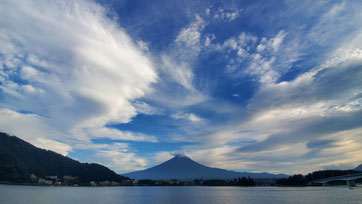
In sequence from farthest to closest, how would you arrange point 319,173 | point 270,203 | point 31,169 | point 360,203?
point 31,169
point 319,173
point 270,203
point 360,203

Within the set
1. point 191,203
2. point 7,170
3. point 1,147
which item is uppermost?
point 1,147

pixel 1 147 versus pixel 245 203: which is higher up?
pixel 1 147

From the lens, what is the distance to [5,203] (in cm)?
4681

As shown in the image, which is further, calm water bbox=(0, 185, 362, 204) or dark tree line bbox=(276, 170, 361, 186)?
dark tree line bbox=(276, 170, 361, 186)

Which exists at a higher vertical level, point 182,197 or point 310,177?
point 310,177

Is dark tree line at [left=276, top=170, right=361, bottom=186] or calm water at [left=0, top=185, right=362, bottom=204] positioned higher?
dark tree line at [left=276, top=170, right=361, bottom=186]

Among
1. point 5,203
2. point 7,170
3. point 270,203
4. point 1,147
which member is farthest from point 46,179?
point 270,203

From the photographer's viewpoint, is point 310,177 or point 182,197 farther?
point 310,177

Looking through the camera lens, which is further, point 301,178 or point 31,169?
point 31,169

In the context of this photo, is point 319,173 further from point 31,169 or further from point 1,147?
point 1,147

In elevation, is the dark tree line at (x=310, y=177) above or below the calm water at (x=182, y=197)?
above

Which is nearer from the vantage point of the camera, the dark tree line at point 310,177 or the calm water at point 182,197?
the calm water at point 182,197

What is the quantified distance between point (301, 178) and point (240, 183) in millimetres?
51086

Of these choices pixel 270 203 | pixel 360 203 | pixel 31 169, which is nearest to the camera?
pixel 360 203
